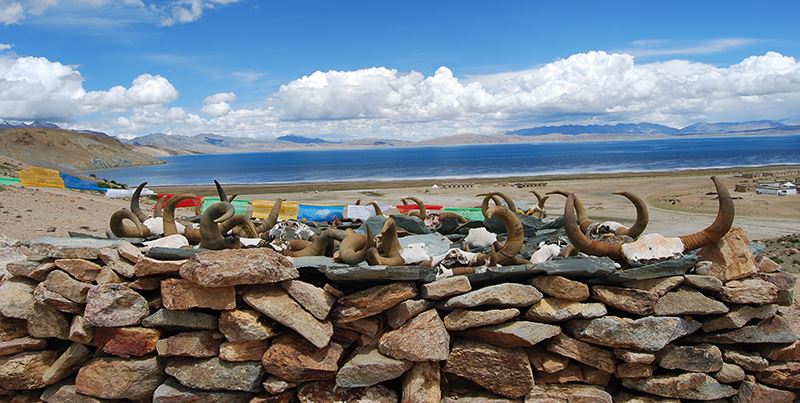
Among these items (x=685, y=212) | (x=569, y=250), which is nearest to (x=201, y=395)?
(x=569, y=250)

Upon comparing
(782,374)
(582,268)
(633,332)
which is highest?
(582,268)

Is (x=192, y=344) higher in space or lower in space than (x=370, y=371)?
higher

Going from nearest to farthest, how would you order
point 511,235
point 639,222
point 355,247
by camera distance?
point 511,235
point 355,247
point 639,222

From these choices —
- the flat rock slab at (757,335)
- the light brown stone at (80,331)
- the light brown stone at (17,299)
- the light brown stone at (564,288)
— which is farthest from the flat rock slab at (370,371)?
the light brown stone at (17,299)

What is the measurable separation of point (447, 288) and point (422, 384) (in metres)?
0.93

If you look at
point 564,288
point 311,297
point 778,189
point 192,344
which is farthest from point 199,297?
point 778,189

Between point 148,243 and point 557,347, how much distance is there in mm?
4909

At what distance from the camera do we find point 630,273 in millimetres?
5629

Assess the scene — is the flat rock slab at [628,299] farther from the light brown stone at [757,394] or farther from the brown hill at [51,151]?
the brown hill at [51,151]

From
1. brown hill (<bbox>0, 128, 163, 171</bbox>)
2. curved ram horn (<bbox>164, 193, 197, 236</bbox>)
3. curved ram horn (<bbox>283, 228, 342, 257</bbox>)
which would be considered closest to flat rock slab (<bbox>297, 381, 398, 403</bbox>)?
curved ram horn (<bbox>283, 228, 342, 257</bbox>)

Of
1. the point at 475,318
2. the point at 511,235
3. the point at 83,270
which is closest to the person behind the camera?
the point at 475,318

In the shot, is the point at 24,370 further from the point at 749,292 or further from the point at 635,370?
the point at 749,292

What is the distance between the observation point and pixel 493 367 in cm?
562

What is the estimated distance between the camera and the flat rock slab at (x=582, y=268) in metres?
5.59
